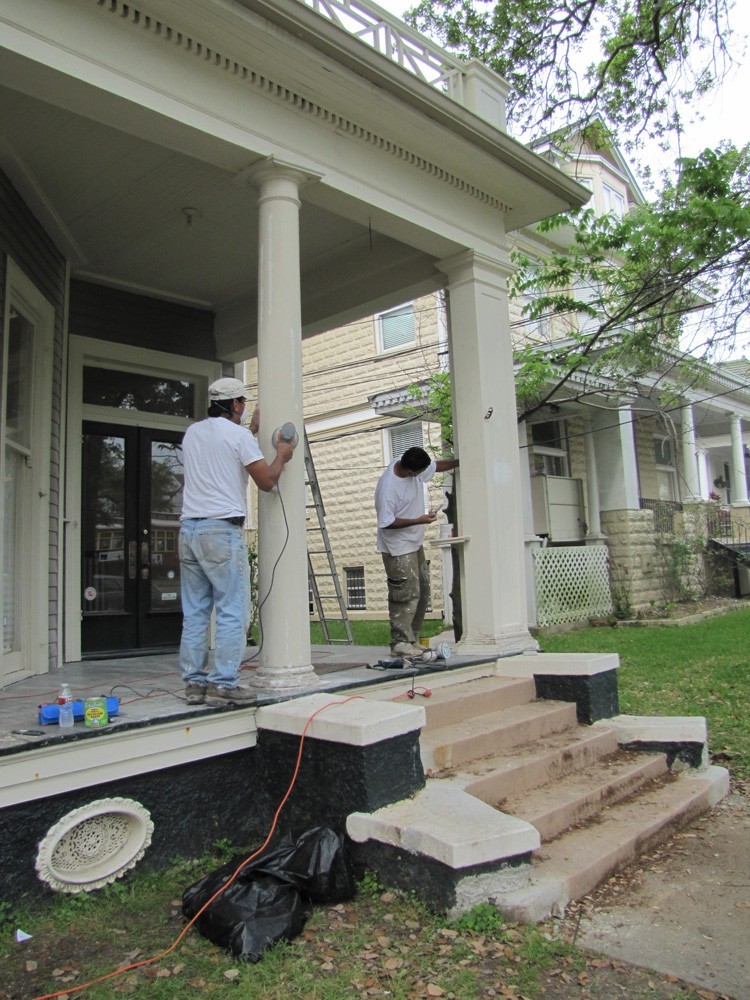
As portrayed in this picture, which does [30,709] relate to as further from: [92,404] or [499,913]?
[92,404]

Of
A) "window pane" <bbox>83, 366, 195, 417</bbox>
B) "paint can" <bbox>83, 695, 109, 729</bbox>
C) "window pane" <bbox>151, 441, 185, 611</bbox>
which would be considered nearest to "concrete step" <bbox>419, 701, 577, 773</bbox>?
"paint can" <bbox>83, 695, 109, 729</bbox>

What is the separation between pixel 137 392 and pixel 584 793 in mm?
5536

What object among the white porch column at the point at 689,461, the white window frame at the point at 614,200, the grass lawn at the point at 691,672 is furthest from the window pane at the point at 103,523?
the white window frame at the point at 614,200

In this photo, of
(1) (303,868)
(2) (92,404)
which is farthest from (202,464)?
(2) (92,404)

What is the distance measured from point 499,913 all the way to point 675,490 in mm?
16965

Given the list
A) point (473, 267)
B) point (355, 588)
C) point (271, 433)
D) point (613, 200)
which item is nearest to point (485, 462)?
point (473, 267)

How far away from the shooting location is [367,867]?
3580 millimetres

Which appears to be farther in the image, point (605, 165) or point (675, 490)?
point (675, 490)

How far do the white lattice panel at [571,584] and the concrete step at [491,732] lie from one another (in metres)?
7.60

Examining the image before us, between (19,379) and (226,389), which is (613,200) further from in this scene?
(226,389)

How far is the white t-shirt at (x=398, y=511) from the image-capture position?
5.81m

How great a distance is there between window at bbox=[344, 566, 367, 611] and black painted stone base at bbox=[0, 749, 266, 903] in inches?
497

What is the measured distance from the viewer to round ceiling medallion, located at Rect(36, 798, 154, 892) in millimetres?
3381

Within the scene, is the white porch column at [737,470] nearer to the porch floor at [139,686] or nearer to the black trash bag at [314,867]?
the porch floor at [139,686]
